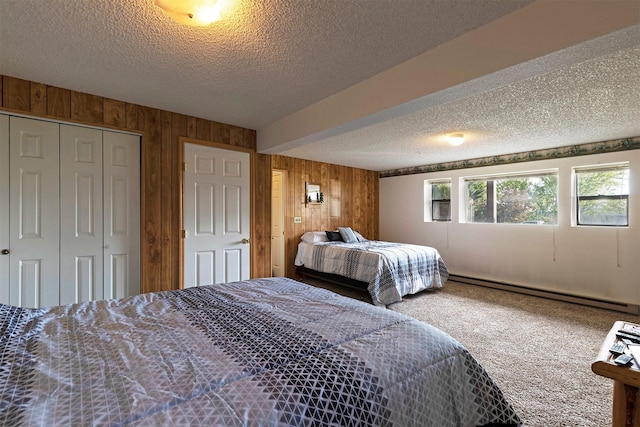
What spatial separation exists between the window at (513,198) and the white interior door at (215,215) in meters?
4.28

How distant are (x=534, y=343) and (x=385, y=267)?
5.86ft

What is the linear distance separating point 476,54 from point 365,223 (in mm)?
5226

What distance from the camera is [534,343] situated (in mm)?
2793

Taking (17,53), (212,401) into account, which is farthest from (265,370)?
(17,53)

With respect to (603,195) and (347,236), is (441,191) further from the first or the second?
(603,195)

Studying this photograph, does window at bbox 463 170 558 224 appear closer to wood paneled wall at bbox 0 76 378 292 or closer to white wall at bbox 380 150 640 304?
white wall at bbox 380 150 640 304

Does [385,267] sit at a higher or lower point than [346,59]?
lower

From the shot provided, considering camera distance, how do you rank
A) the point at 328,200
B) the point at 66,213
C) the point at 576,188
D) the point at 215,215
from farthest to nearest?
the point at 328,200 → the point at 576,188 → the point at 215,215 → the point at 66,213

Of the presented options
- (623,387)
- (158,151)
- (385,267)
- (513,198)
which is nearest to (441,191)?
(513,198)

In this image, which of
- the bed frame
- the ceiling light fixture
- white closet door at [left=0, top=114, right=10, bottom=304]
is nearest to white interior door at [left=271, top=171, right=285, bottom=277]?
the bed frame

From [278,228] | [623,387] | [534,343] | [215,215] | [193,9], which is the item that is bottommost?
[534,343]

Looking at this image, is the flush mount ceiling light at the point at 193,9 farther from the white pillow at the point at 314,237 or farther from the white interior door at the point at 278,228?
the white pillow at the point at 314,237

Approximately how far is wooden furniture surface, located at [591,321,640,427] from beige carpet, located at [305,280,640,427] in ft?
1.38

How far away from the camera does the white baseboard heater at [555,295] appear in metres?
3.75
